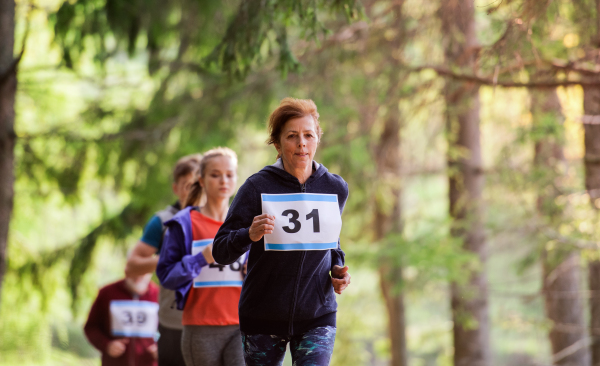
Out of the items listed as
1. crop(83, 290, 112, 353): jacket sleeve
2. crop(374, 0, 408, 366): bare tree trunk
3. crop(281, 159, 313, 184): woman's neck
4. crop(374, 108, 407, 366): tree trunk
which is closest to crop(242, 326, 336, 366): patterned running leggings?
crop(281, 159, 313, 184): woman's neck

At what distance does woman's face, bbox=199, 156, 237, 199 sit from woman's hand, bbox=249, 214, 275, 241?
3.87 feet

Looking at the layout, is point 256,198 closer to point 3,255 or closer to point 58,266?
point 3,255

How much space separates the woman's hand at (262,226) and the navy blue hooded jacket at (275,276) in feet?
0.53

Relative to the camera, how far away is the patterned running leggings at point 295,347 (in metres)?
2.60

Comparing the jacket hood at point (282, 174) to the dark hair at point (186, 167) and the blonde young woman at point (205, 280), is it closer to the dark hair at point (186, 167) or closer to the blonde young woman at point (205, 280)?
the blonde young woman at point (205, 280)

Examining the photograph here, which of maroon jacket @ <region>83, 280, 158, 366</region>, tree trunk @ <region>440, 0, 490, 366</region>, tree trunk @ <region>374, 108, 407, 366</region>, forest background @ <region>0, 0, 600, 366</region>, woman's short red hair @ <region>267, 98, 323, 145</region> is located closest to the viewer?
woman's short red hair @ <region>267, 98, 323, 145</region>

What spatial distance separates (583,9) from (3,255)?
6.77m

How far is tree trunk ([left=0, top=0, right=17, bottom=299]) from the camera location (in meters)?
6.52

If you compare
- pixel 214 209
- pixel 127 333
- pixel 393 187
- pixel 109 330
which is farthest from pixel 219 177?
pixel 393 187

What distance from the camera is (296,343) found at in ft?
8.74

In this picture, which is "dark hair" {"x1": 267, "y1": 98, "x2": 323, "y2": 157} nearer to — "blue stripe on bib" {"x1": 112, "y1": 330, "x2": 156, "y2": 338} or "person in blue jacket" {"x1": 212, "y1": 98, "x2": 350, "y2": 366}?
"person in blue jacket" {"x1": 212, "y1": 98, "x2": 350, "y2": 366}

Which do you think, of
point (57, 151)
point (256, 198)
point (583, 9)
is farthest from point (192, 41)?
point (256, 198)

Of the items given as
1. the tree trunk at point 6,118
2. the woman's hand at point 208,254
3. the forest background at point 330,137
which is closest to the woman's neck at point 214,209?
the woman's hand at point 208,254

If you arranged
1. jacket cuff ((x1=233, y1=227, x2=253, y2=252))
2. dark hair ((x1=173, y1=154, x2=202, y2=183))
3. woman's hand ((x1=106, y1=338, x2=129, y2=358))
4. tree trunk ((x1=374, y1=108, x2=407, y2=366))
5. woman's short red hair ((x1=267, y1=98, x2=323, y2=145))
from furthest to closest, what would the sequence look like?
tree trunk ((x1=374, y1=108, x2=407, y2=366)), woman's hand ((x1=106, y1=338, x2=129, y2=358)), dark hair ((x1=173, y1=154, x2=202, y2=183)), woman's short red hair ((x1=267, y1=98, x2=323, y2=145)), jacket cuff ((x1=233, y1=227, x2=253, y2=252))
